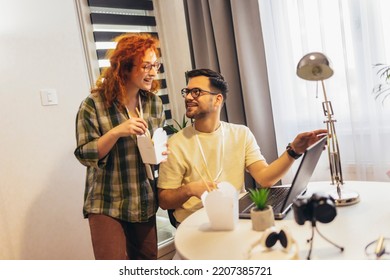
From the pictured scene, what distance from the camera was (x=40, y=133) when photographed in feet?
6.59

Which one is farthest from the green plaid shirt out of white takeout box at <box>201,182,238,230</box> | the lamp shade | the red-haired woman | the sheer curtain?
the sheer curtain

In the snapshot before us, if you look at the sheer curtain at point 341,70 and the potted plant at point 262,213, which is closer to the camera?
the potted plant at point 262,213

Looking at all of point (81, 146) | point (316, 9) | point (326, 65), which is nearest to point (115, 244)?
point (81, 146)

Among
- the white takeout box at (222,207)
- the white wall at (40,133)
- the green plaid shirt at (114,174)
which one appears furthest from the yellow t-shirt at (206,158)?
the white wall at (40,133)

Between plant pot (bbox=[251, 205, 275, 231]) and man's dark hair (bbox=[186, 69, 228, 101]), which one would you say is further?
man's dark hair (bbox=[186, 69, 228, 101])

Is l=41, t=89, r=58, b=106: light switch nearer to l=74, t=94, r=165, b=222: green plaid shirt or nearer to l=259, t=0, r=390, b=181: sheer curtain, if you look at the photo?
l=74, t=94, r=165, b=222: green plaid shirt

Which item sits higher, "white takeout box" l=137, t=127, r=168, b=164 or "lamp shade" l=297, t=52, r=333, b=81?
"lamp shade" l=297, t=52, r=333, b=81

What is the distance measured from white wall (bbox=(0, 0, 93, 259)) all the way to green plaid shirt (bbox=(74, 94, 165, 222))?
595mm

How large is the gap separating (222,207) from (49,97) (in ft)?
4.51

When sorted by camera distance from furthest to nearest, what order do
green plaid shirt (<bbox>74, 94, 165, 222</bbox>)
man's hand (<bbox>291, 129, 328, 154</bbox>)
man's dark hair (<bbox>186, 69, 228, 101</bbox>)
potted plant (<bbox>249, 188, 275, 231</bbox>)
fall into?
man's dark hair (<bbox>186, 69, 228, 101</bbox>) < green plaid shirt (<bbox>74, 94, 165, 222</bbox>) < man's hand (<bbox>291, 129, 328, 154</bbox>) < potted plant (<bbox>249, 188, 275, 231</bbox>)

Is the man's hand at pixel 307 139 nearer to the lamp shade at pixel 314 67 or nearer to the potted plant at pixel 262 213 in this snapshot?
the lamp shade at pixel 314 67

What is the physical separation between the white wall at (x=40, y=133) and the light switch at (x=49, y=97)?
2cm

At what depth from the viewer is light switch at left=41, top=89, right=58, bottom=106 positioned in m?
2.01

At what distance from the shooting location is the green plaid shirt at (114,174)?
58.0 inches
